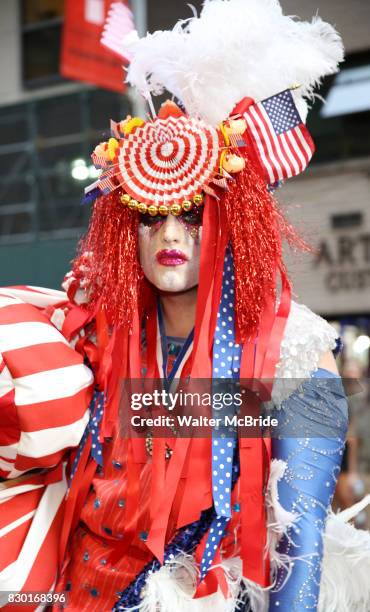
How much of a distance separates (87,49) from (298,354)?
3964 millimetres

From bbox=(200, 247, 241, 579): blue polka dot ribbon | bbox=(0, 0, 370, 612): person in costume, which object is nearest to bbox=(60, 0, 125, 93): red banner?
bbox=(0, 0, 370, 612): person in costume

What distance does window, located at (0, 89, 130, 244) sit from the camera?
7391mm

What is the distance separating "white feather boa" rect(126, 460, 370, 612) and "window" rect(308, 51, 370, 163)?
7047 millimetres

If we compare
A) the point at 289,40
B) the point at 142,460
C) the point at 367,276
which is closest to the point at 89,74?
the point at 289,40

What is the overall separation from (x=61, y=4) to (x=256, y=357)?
7731 millimetres

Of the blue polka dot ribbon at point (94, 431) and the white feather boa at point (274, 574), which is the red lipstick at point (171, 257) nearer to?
the blue polka dot ribbon at point (94, 431)

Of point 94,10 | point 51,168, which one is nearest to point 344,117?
point 51,168

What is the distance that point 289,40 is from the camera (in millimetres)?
1714

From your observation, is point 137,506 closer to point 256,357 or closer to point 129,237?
point 256,357

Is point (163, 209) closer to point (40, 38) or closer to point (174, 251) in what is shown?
point (174, 251)

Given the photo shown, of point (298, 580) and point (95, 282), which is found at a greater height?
point (95, 282)

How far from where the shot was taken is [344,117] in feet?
28.2

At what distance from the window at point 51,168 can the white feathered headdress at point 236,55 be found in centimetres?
558

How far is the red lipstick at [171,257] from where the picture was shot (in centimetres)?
169
